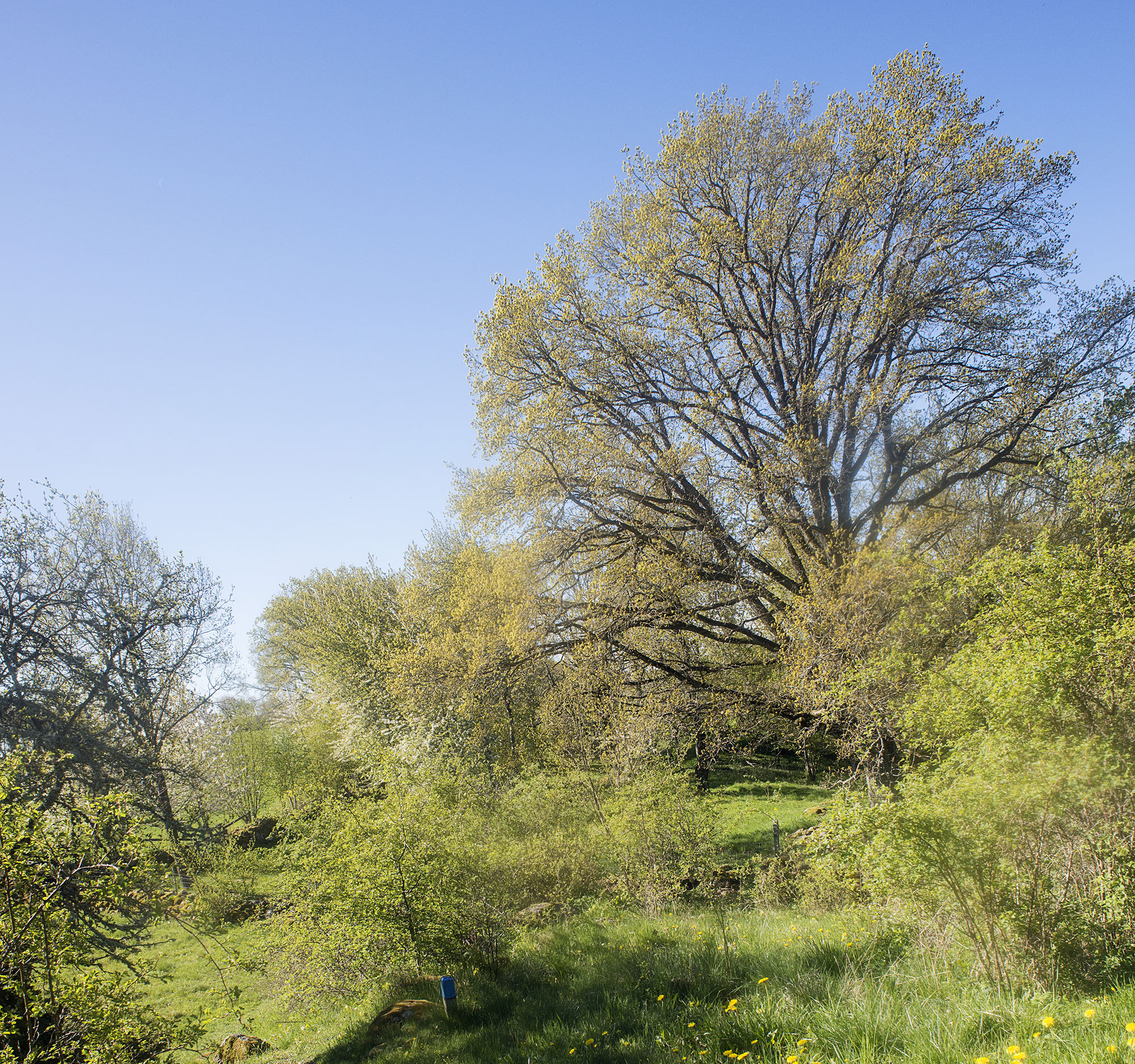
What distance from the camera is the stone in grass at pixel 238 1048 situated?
7.84m

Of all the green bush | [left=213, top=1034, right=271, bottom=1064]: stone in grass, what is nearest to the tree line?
the green bush

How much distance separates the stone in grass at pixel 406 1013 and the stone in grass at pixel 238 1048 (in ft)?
9.58

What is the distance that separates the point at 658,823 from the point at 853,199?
11759 mm

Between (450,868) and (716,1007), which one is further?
(450,868)

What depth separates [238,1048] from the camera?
26.2 feet

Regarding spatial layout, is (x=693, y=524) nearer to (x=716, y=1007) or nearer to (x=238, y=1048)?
(x=716, y=1007)

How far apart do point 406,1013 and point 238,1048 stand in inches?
144

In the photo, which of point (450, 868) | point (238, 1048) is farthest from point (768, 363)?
point (238, 1048)

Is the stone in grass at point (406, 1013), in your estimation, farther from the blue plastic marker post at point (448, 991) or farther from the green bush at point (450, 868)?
the green bush at point (450, 868)

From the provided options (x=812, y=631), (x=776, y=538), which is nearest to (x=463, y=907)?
(x=812, y=631)

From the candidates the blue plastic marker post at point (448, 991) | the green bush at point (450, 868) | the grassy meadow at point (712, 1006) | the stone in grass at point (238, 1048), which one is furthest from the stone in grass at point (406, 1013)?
the stone in grass at point (238, 1048)

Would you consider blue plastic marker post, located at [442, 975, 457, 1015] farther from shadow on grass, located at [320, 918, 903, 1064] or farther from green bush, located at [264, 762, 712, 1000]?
green bush, located at [264, 762, 712, 1000]

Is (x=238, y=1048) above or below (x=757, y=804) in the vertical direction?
above

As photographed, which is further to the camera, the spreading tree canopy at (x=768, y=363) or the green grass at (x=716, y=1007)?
the spreading tree canopy at (x=768, y=363)
